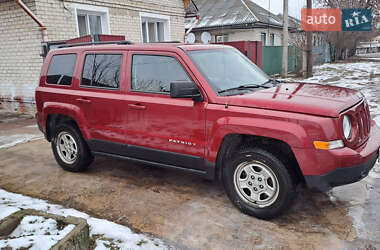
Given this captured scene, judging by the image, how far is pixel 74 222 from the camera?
2.96 m

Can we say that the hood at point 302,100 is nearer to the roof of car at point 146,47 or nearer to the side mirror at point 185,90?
the side mirror at point 185,90

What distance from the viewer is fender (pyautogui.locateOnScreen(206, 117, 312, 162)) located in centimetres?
312

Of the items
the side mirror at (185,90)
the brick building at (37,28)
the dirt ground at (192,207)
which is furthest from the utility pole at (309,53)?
the side mirror at (185,90)

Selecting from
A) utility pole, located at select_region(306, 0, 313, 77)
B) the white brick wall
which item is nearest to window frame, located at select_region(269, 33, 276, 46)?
the white brick wall

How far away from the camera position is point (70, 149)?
511cm

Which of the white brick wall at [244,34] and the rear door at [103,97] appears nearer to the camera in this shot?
the rear door at [103,97]

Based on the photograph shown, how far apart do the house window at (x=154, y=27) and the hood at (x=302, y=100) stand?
34.7 ft

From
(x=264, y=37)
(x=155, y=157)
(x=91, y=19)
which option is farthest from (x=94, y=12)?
(x=264, y=37)

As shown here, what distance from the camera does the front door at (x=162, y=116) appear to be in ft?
12.4

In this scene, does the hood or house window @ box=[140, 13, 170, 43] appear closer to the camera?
the hood

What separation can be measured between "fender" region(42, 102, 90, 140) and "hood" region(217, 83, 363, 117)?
218cm

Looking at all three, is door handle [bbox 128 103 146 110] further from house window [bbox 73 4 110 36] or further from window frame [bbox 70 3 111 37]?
house window [bbox 73 4 110 36]

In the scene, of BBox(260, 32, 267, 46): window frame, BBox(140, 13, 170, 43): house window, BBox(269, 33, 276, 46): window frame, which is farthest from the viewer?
BBox(269, 33, 276, 46): window frame

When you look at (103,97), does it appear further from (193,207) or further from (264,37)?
(264,37)
